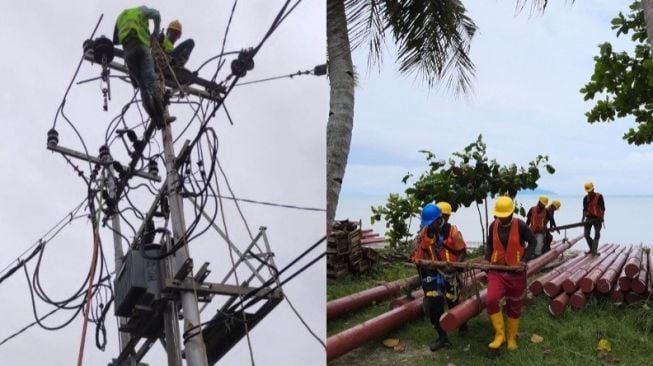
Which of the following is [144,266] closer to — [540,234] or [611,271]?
[611,271]

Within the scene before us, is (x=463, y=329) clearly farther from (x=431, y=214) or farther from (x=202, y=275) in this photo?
(x=202, y=275)

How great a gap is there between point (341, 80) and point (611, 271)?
242 centimetres

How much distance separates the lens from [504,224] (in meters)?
3.51

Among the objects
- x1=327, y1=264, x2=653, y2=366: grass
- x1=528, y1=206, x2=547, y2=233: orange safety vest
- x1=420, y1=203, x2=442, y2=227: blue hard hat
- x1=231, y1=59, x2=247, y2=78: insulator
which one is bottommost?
x1=327, y1=264, x2=653, y2=366: grass

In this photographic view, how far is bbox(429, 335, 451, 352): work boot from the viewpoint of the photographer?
141 inches

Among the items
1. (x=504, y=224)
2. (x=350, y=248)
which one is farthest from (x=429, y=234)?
(x=350, y=248)

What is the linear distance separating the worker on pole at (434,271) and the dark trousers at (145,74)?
4.77 feet

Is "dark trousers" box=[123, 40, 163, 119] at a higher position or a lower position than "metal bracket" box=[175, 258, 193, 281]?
higher

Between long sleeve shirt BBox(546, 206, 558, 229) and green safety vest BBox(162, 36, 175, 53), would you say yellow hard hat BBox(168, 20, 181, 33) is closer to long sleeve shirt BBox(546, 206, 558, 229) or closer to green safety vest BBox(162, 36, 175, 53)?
green safety vest BBox(162, 36, 175, 53)

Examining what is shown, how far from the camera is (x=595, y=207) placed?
269 inches

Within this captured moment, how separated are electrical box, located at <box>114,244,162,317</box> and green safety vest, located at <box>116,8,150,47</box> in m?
0.85

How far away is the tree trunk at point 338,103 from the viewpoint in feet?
10.2

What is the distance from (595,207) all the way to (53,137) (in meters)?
5.43

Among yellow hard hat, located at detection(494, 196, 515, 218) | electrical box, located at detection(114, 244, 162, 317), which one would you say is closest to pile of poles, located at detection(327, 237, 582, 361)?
yellow hard hat, located at detection(494, 196, 515, 218)
